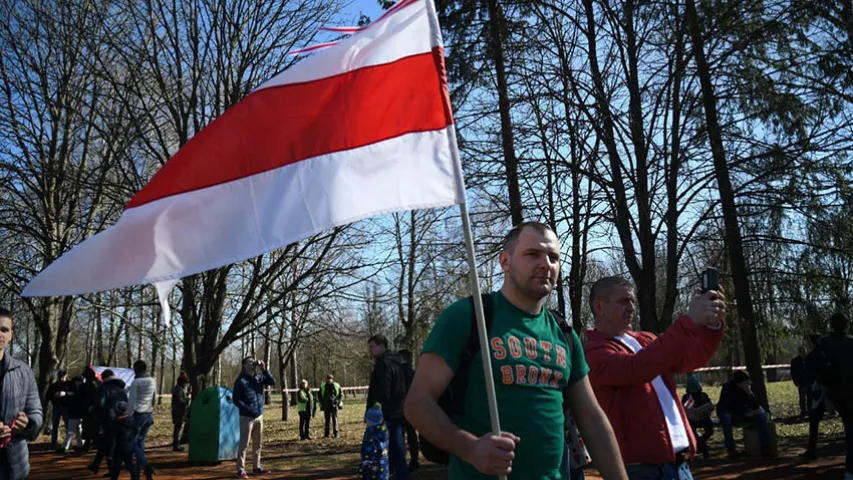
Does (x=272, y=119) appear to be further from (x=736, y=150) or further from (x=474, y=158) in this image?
(x=736, y=150)

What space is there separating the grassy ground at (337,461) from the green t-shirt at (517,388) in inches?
333

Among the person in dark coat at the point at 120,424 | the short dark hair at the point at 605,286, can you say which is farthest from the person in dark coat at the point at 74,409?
the short dark hair at the point at 605,286

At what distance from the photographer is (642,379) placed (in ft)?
11.9

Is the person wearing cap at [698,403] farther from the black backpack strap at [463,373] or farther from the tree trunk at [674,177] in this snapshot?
the black backpack strap at [463,373]

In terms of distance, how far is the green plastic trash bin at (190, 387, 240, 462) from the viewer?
45.9 ft

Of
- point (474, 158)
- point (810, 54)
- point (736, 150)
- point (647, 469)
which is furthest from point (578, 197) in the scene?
point (647, 469)

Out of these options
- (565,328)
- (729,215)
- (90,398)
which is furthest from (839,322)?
(90,398)

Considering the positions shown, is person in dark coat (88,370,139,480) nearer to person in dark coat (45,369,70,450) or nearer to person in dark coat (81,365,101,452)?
person in dark coat (81,365,101,452)

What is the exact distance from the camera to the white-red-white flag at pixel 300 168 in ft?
10.3

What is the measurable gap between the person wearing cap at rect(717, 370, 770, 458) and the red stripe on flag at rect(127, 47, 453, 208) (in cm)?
1048

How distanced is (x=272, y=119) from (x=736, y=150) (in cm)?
1083

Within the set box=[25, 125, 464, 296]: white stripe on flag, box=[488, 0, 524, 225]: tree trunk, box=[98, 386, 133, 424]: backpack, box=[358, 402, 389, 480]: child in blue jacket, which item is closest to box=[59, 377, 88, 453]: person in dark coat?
box=[98, 386, 133, 424]: backpack

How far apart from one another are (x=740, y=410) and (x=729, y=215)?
3.28 meters

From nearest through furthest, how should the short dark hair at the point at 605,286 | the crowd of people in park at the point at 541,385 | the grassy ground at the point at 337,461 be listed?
the crowd of people in park at the point at 541,385 < the short dark hair at the point at 605,286 < the grassy ground at the point at 337,461
